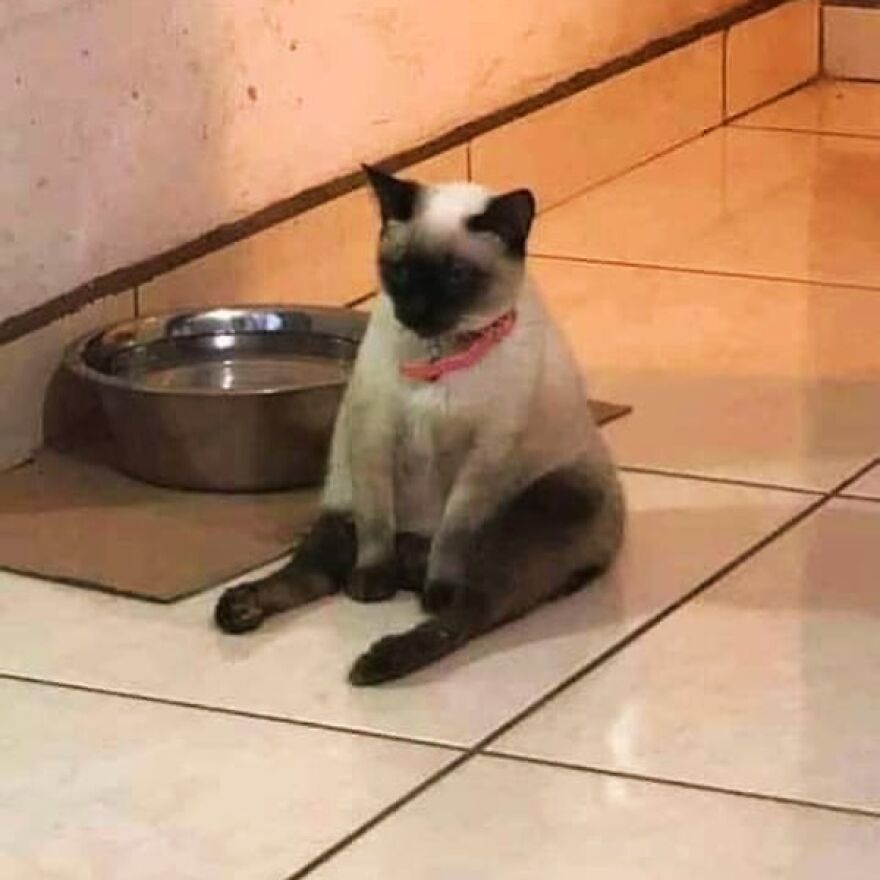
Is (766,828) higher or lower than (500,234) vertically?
lower

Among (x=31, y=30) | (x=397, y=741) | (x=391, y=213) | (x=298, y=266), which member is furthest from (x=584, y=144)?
(x=397, y=741)

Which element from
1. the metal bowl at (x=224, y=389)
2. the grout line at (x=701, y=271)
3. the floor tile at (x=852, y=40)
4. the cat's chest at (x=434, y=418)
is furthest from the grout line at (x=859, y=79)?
the cat's chest at (x=434, y=418)

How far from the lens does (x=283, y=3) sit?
298 centimetres

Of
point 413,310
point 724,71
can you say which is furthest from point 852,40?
point 413,310

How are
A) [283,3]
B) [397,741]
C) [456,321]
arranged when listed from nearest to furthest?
[397,741]
[456,321]
[283,3]

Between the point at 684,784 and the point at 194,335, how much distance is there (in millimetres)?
989

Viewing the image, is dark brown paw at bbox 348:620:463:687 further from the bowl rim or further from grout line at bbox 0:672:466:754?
the bowl rim

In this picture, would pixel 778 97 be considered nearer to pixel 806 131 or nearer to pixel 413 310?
pixel 806 131

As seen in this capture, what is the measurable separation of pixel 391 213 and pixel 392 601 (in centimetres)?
32

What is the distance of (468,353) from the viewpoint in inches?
86.4

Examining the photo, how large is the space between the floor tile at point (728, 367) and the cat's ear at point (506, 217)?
492mm

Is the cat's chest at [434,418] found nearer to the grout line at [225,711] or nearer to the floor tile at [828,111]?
the grout line at [225,711]

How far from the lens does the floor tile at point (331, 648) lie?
2.05 m

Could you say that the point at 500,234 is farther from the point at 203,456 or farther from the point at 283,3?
the point at 283,3
